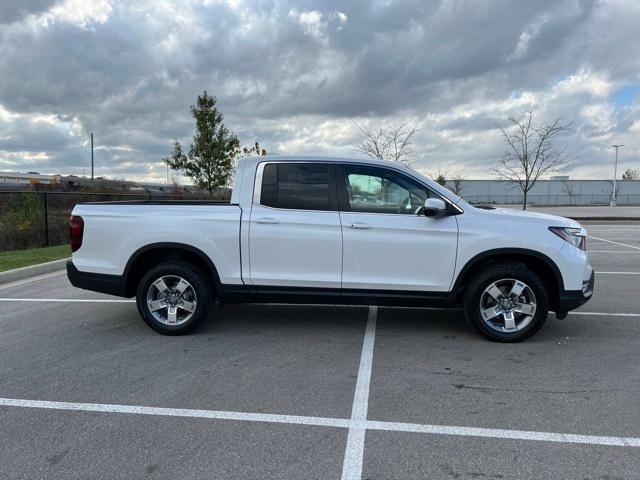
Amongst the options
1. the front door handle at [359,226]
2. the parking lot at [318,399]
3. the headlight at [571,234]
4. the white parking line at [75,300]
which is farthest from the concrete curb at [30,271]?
the headlight at [571,234]

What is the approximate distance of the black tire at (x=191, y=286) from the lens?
5258 mm

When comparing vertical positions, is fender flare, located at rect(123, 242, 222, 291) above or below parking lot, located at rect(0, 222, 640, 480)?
above

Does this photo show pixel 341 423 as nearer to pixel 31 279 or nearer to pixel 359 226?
pixel 359 226

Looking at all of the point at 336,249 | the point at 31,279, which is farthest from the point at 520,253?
the point at 31,279

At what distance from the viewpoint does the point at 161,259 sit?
550 cm

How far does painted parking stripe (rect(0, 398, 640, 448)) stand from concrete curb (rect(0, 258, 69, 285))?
217 inches

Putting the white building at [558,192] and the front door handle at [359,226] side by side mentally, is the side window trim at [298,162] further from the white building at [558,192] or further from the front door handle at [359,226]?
the white building at [558,192]

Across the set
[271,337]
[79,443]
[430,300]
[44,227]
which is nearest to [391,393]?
[430,300]

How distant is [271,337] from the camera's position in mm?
5340

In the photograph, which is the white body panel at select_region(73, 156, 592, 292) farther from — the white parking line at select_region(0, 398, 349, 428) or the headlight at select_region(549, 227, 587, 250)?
the white parking line at select_region(0, 398, 349, 428)

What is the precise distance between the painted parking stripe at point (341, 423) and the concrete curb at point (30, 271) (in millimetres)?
5519

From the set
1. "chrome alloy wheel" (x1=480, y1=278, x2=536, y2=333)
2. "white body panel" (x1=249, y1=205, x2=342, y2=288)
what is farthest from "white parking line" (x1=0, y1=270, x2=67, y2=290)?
"chrome alloy wheel" (x1=480, y1=278, x2=536, y2=333)

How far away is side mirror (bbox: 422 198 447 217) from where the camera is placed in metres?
4.83

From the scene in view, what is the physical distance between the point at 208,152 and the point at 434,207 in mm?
16396
